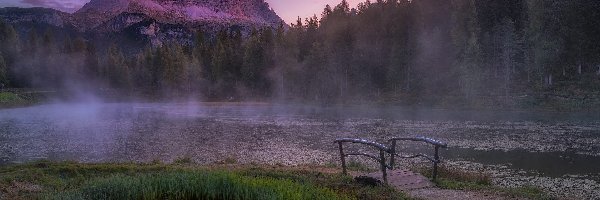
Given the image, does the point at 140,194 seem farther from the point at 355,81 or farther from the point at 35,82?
the point at 35,82

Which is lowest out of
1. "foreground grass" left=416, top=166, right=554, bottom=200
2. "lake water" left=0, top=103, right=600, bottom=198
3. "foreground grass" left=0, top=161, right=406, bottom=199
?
"lake water" left=0, top=103, right=600, bottom=198

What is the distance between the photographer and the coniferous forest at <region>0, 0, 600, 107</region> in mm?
77812

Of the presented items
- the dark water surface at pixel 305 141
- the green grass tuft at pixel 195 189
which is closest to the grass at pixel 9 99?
the dark water surface at pixel 305 141

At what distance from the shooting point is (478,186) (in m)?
19.2

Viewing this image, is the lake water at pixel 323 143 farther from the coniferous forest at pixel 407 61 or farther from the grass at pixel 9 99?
the grass at pixel 9 99

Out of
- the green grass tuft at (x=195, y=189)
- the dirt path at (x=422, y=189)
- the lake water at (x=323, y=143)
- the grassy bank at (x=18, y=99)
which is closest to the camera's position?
the green grass tuft at (x=195, y=189)

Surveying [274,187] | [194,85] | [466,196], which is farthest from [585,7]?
[194,85]

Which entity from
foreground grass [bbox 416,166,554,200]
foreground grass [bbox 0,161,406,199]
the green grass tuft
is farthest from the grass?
the green grass tuft

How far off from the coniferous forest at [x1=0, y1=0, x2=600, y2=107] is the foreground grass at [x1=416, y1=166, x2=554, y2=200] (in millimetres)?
55872

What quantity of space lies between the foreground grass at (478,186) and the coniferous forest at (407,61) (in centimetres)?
5587

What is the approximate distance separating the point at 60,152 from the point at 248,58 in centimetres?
9071

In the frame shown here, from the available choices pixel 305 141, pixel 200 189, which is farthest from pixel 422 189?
pixel 305 141

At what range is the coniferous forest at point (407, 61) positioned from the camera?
77812 mm

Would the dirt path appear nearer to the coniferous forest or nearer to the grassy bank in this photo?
the coniferous forest
